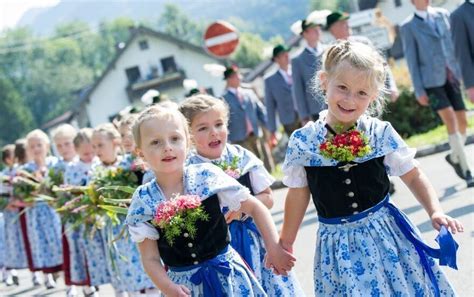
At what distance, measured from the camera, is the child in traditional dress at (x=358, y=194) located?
15.0 feet

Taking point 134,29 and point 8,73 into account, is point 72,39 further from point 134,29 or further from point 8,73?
point 134,29

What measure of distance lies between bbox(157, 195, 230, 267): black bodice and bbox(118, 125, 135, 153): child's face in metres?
3.16

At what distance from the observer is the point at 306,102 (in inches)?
469

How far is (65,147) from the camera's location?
34.2 ft

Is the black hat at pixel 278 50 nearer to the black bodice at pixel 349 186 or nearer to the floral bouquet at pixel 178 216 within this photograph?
the black bodice at pixel 349 186

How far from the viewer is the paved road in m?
6.72

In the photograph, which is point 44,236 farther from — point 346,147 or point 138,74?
point 138,74

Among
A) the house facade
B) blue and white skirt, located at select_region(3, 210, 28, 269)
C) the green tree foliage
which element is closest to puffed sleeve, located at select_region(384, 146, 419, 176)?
blue and white skirt, located at select_region(3, 210, 28, 269)

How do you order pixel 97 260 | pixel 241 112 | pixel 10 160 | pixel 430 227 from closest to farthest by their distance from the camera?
pixel 430 227
pixel 97 260
pixel 10 160
pixel 241 112

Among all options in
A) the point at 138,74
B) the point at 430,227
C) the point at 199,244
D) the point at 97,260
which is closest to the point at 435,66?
the point at 430,227

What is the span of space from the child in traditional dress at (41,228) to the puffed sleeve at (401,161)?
7.32 metres

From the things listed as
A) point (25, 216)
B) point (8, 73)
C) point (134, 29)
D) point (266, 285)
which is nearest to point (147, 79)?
point (134, 29)

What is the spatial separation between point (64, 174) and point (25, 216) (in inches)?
125

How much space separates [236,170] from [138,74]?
6183 cm
